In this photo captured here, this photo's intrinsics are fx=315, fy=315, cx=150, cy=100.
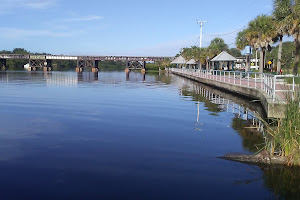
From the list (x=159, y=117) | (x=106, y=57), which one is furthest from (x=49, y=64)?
(x=159, y=117)

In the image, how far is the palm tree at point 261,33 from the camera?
35.4 metres

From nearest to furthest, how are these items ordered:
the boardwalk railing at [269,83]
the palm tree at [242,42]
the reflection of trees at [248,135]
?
the reflection of trees at [248,135] < the boardwalk railing at [269,83] < the palm tree at [242,42]

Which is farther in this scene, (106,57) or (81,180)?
(106,57)

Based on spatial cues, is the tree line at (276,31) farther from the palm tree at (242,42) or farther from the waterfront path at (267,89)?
the waterfront path at (267,89)

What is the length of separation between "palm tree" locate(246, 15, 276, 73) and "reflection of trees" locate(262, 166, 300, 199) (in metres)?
30.7

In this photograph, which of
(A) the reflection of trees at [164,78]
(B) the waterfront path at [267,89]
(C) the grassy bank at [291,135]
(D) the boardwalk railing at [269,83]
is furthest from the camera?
(A) the reflection of trees at [164,78]

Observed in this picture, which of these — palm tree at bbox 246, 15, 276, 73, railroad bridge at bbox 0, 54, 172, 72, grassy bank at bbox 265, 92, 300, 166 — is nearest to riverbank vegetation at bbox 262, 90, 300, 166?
grassy bank at bbox 265, 92, 300, 166

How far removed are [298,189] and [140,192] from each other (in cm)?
304

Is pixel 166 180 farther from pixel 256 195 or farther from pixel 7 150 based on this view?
pixel 7 150

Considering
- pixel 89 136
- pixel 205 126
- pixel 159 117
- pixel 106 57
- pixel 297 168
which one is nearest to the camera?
pixel 297 168

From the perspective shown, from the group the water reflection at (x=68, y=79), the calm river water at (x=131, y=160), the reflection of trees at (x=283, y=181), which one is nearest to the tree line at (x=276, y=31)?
the calm river water at (x=131, y=160)

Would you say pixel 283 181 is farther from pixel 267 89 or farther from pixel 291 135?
pixel 267 89

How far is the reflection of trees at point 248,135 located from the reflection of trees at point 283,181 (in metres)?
1.21

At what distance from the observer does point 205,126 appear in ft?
39.4
